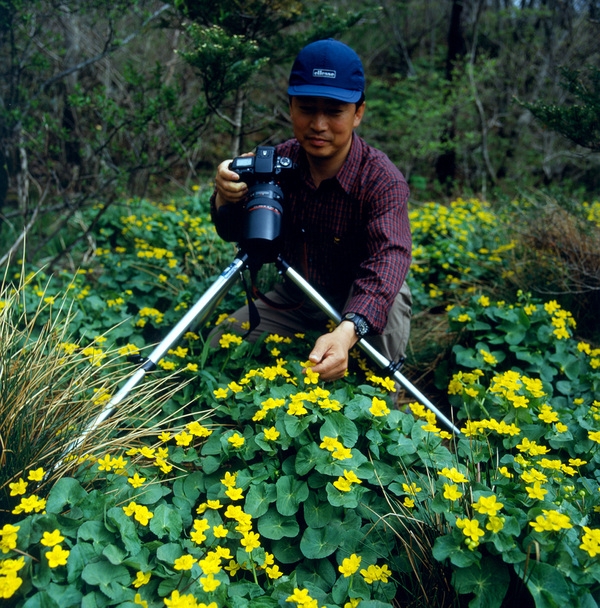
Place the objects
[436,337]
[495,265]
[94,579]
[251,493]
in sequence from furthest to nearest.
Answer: [495,265], [436,337], [251,493], [94,579]

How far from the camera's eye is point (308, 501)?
1.81m

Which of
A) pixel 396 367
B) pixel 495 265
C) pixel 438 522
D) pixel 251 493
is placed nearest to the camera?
pixel 438 522

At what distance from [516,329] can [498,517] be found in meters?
1.54

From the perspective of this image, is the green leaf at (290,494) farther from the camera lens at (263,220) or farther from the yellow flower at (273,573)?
the camera lens at (263,220)

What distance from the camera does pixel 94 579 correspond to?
146cm

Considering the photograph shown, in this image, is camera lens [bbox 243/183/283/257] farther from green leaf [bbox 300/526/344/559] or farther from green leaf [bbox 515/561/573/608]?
green leaf [bbox 515/561/573/608]

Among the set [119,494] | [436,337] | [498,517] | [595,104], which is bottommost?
[436,337]

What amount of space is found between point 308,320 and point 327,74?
1245mm

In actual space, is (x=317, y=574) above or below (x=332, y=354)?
below

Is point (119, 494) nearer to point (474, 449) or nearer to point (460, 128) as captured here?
point (474, 449)

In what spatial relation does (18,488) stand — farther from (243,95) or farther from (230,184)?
(243,95)

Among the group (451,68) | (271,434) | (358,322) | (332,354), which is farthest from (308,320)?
(451,68)

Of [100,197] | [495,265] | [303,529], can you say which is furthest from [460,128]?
[303,529]

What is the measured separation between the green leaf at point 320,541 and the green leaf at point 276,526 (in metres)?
0.04
